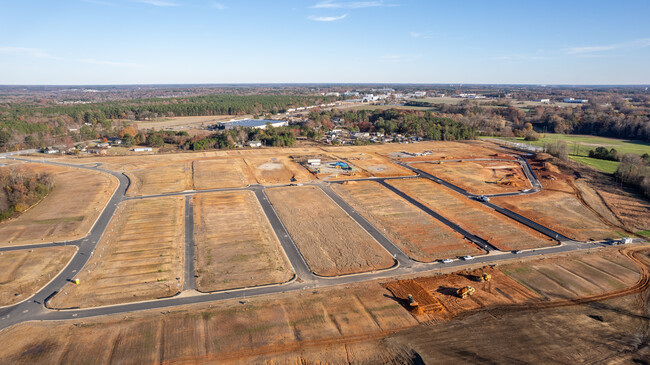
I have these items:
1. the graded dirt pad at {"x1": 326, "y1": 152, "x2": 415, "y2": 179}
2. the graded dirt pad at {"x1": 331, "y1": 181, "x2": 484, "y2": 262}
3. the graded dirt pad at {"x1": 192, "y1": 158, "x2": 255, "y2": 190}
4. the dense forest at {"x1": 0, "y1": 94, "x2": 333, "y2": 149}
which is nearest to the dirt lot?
the graded dirt pad at {"x1": 192, "y1": 158, "x2": 255, "y2": 190}

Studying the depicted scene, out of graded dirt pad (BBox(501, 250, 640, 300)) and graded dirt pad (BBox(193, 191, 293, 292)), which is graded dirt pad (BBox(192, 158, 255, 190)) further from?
graded dirt pad (BBox(501, 250, 640, 300))

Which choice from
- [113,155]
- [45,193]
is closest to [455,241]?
[45,193]

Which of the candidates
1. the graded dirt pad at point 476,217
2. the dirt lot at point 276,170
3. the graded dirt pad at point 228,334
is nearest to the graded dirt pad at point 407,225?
the graded dirt pad at point 476,217

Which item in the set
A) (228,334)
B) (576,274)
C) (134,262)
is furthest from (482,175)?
(134,262)

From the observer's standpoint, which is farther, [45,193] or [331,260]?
[45,193]

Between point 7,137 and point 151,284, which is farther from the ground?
point 7,137

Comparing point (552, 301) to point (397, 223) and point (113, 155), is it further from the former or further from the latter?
point (113, 155)
